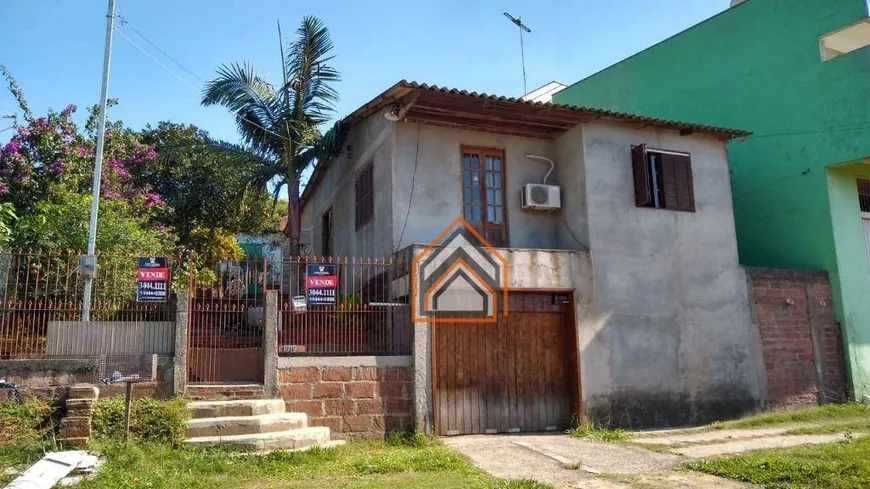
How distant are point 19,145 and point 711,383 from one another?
14.3m

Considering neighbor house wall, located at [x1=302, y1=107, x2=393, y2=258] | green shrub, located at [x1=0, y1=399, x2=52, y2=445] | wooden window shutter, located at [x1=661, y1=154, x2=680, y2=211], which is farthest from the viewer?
wooden window shutter, located at [x1=661, y1=154, x2=680, y2=211]

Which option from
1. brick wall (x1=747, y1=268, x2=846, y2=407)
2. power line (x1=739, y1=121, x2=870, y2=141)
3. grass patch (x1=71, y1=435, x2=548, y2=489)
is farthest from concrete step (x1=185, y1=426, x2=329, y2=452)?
power line (x1=739, y1=121, x2=870, y2=141)

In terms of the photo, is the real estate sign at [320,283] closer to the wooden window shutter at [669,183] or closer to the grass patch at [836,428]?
the wooden window shutter at [669,183]

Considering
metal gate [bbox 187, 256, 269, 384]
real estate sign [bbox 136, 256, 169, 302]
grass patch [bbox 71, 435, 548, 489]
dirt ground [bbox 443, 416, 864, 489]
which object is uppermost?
real estate sign [bbox 136, 256, 169, 302]

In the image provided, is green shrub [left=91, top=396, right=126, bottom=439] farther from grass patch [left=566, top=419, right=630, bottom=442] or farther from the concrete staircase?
grass patch [left=566, top=419, right=630, bottom=442]

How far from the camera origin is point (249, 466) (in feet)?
22.3

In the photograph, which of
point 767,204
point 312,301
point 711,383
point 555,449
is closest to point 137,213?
point 312,301

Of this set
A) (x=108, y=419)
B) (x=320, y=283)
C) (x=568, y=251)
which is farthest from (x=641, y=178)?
(x=108, y=419)

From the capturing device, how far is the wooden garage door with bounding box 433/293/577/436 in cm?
915

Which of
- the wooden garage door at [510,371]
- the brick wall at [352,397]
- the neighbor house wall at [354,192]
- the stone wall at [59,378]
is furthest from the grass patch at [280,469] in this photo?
the neighbor house wall at [354,192]

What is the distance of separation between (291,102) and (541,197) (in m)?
5.31

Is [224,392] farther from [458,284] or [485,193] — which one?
[485,193]

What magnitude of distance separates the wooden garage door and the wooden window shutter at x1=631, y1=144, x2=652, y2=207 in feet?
7.64

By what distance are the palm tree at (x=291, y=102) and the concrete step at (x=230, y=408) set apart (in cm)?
556
